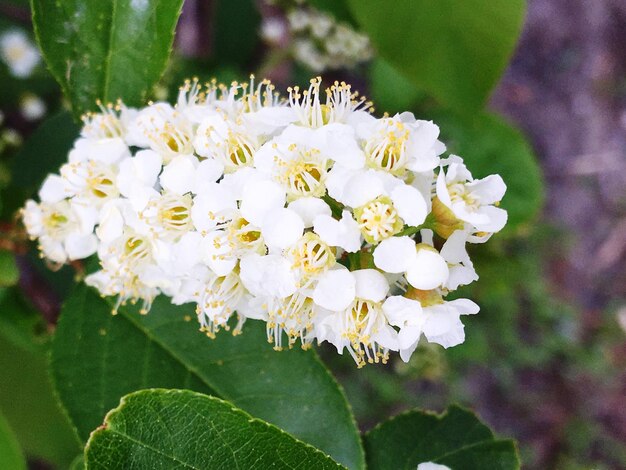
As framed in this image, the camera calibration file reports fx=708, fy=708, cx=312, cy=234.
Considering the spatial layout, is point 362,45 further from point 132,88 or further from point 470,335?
point 470,335

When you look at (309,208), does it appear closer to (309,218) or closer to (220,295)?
(309,218)

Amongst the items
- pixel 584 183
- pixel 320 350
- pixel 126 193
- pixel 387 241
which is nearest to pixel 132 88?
pixel 126 193

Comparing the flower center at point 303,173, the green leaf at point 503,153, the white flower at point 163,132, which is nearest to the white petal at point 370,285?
the flower center at point 303,173

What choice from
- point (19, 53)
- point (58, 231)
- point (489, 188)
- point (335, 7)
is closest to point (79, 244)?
point (58, 231)

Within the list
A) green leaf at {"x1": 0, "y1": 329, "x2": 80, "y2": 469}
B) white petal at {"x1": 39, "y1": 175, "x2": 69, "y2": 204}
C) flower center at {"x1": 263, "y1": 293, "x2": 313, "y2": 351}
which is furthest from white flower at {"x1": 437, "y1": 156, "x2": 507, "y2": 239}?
green leaf at {"x1": 0, "y1": 329, "x2": 80, "y2": 469}

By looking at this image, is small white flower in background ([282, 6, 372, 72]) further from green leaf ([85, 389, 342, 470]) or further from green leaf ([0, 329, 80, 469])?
green leaf ([85, 389, 342, 470])

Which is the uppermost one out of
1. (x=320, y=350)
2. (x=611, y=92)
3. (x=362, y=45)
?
(x=362, y=45)

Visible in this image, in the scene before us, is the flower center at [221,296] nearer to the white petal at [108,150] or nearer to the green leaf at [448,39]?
the white petal at [108,150]
